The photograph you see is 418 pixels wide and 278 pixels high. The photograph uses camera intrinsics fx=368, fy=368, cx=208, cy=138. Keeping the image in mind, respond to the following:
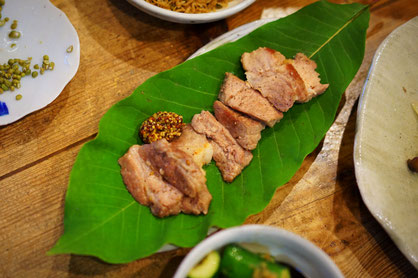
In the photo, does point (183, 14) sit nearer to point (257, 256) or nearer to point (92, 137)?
point (92, 137)

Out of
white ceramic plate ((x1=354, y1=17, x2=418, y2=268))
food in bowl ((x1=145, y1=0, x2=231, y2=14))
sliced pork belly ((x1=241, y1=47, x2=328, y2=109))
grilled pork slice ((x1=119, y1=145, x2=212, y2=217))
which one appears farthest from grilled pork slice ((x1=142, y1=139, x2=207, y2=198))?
food in bowl ((x1=145, y1=0, x2=231, y2=14))

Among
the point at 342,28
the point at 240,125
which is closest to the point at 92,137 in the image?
the point at 240,125

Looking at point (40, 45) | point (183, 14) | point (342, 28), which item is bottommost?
point (40, 45)

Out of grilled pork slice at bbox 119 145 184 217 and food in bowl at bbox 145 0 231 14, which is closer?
grilled pork slice at bbox 119 145 184 217

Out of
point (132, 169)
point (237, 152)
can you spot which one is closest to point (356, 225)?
point (237, 152)

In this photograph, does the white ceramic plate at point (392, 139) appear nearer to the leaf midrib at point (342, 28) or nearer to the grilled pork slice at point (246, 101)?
the leaf midrib at point (342, 28)

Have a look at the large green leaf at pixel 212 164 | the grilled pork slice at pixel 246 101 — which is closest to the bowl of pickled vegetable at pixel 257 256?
the large green leaf at pixel 212 164

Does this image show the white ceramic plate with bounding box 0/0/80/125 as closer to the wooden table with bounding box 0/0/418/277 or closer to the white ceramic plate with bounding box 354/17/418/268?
the wooden table with bounding box 0/0/418/277
